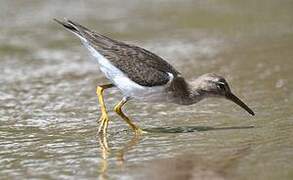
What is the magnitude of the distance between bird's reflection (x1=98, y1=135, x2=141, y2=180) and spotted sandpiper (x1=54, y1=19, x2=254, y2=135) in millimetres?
272

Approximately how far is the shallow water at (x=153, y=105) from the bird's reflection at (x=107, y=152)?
13 mm

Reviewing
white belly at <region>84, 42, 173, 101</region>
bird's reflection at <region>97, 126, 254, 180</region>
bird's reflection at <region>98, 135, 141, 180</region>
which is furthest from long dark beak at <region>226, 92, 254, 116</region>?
bird's reflection at <region>98, 135, 141, 180</region>

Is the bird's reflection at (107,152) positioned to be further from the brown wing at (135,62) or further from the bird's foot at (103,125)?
the brown wing at (135,62)

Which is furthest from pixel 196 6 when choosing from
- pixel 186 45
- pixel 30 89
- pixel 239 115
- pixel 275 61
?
pixel 239 115

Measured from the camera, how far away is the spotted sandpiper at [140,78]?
8516 mm

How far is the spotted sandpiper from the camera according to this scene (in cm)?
852

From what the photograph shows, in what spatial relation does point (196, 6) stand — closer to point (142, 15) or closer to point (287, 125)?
point (142, 15)

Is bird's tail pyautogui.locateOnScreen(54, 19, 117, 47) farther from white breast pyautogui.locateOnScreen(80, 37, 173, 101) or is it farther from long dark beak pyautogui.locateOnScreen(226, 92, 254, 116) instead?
long dark beak pyautogui.locateOnScreen(226, 92, 254, 116)

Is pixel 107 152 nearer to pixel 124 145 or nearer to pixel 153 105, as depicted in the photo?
pixel 124 145

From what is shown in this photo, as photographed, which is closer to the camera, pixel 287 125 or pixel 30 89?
pixel 287 125

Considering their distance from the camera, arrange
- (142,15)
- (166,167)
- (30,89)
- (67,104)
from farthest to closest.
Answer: (142,15) → (30,89) → (67,104) → (166,167)

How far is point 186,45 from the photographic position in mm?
13969

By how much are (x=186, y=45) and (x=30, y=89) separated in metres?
3.81

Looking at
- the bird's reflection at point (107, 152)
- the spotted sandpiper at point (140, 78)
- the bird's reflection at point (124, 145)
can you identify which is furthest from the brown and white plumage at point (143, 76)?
the bird's reflection at point (107, 152)
